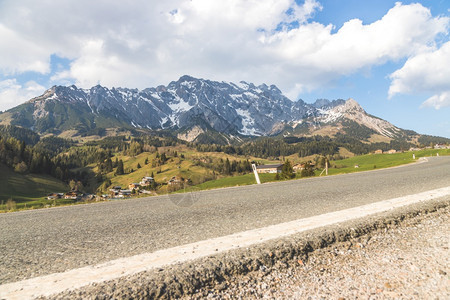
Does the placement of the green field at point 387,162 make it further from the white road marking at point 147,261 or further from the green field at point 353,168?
the white road marking at point 147,261

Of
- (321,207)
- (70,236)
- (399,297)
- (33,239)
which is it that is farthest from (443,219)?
(33,239)

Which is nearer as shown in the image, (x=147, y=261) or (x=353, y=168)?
(x=147, y=261)

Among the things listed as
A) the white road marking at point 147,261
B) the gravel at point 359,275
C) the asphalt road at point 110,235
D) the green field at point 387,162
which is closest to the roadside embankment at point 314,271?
the gravel at point 359,275

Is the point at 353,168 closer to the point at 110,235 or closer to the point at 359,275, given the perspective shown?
the point at 359,275

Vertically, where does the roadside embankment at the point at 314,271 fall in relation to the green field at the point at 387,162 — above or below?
above

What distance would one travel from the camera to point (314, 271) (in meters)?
4.75

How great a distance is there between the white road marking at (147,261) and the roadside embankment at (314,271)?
0.98 ft

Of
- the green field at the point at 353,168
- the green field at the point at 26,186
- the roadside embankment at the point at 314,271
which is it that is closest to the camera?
the roadside embankment at the point at 314,271

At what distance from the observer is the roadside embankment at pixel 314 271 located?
3932 mm

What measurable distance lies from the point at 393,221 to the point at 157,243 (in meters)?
7.05

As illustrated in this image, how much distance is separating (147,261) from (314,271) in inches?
132

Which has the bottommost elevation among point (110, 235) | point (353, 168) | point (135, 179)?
point (135, 179)

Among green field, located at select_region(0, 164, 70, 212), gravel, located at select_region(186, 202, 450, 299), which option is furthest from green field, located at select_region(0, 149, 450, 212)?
gravel, located at select_region(186, 202, 450, 299)

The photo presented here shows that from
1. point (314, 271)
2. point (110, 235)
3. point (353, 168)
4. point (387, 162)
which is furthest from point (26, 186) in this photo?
point (387, 162)
